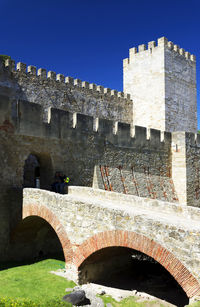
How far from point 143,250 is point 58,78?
1448 cm

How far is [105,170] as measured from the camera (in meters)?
13.4

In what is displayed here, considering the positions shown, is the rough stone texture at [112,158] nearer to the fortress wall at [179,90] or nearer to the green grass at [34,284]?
the fortress wall at [179,90]

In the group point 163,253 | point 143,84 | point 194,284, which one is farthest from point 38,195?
point 143,84

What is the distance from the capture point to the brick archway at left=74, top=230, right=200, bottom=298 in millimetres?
5211

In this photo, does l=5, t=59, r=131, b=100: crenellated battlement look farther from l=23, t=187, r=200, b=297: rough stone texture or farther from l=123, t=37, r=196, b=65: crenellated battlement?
l=23, t=187, r=200, b=297: rough stone texture

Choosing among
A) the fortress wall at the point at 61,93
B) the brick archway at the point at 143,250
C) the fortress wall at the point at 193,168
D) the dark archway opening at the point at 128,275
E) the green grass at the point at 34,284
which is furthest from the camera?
the fortress wall at the point at 193,168

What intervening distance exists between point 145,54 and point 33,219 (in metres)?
14.9

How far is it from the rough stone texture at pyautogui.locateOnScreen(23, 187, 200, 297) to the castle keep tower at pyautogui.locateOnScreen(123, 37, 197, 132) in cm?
1137

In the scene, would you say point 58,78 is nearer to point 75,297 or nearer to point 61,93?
point 61,93

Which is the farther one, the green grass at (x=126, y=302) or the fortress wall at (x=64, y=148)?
the fortress wall at (x=64, y=148)

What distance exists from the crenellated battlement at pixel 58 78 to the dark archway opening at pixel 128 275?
11.8 metres

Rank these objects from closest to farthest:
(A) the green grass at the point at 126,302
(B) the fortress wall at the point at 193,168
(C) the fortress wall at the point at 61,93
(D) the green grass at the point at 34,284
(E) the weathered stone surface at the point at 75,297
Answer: (E) the weathered stone surface at the point at 75,297, (A) the green grass at the point at 126,302, (D) the green grass at the point at 34,284, (C) the fortress wall at the point at 61,93, (B) the fortress wall at the point at 193,168

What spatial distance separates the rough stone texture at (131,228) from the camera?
5.25m

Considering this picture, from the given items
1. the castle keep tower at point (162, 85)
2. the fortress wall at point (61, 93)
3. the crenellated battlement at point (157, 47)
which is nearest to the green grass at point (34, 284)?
the fortress wall at point (61, 93)
